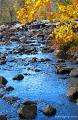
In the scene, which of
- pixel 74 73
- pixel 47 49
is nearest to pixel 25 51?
pixel 47 49

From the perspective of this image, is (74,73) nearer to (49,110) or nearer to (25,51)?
(49,110)

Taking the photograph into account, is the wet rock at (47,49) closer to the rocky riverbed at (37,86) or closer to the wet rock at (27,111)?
the rocky riverbed at (37,86)

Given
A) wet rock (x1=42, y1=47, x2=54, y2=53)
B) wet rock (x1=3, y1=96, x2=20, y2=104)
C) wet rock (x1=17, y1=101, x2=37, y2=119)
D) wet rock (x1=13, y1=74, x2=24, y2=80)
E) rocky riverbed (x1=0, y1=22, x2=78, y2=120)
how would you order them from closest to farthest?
wet rock (x1=17, y1=101, x2=37, y2=119) < rocky riverbed (x1=0, y1=22, x2=78, y2=120) < wet rock (x1=3, y1=96, x2=20, y2=104) < wet rock (x1=13, y1=74, x2=24, y2=80) < wet rock (x1=42, y1=47, x2=54, y2=53)

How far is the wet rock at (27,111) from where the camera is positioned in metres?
15.9

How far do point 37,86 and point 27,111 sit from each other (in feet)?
16.7

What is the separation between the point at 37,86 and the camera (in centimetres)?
2105

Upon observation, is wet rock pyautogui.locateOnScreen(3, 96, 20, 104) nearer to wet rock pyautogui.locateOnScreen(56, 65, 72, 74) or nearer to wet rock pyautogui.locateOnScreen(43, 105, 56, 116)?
wet rock pyautogui.locateOnScreen(43, 105, 56, 116)

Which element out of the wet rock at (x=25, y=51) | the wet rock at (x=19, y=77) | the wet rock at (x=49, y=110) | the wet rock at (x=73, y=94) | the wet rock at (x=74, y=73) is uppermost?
the wet rock at (x=49, y=110)

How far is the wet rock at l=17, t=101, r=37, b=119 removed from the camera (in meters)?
15.9

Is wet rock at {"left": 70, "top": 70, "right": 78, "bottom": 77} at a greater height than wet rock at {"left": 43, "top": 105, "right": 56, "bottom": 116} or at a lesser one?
lesser

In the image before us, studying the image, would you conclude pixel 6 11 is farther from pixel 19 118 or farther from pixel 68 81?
pixel 19 118

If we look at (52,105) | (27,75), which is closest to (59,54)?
(27,75)

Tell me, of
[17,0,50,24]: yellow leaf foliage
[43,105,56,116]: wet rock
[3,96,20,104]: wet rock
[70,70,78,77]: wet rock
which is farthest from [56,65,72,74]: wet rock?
[43,105,56,116]: wet rock

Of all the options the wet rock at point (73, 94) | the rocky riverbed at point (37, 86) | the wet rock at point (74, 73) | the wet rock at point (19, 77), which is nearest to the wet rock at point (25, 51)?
the rocky riverbed at point (37, 86)
